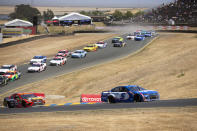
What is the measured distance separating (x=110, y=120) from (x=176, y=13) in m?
78.5

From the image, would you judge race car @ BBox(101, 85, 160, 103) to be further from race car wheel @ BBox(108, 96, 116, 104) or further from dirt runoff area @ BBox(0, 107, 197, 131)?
dirt runoff area @ BBox(0, 107, 197, 131)

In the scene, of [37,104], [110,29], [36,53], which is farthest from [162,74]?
[110,29]

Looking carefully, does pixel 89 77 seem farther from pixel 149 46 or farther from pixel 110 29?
pixel 110 29

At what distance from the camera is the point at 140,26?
9606cm

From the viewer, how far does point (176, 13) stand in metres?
89.2

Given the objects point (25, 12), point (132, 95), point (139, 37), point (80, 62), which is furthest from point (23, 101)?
point (25, 12)

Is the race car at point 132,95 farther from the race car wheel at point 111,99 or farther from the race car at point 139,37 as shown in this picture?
the race car at point 139,37

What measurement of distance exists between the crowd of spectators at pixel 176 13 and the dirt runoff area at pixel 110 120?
69.4m

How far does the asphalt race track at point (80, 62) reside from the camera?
34375 millimetres

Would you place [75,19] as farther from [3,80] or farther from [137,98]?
[137,98]

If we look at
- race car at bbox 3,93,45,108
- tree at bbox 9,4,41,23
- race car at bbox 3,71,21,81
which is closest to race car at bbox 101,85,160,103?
race car at bbox 3,93,45,108

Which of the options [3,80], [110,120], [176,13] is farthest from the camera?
[176,13]

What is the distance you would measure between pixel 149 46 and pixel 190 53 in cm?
1748

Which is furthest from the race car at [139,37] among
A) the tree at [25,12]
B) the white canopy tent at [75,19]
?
the tree at [25,12]
